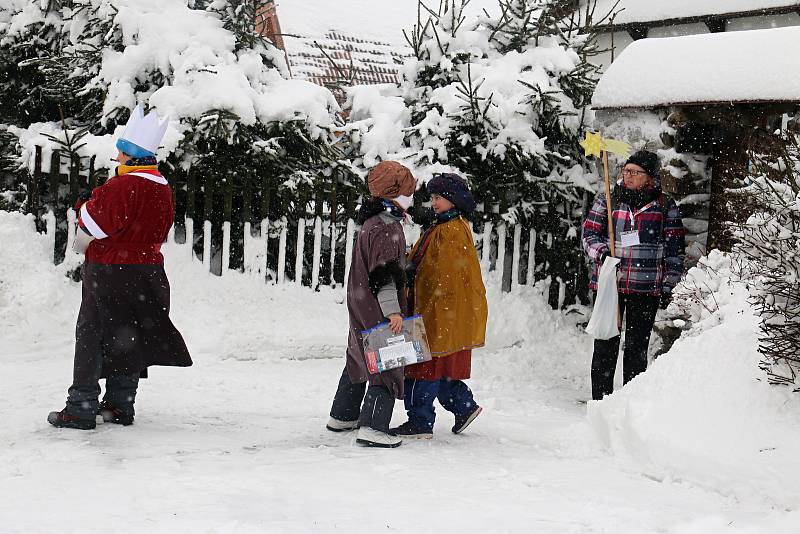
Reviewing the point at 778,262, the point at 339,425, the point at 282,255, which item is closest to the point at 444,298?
the point at 339,425

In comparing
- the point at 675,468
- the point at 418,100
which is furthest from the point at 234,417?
the point at 418,100

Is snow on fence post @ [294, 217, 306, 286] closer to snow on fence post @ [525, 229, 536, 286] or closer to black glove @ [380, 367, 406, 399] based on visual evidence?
snow on fence post @ [525, 229, 536, 286]

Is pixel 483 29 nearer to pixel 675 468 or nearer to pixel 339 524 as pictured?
pixel 675 468

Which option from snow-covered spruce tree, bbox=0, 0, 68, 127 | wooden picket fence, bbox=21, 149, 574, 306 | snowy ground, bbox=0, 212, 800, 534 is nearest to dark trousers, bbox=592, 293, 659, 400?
snowy ground, bbox=0, 212, 800, 534

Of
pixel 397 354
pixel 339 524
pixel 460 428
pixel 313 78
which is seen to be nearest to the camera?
pixel 339 524

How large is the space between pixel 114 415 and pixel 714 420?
3.12 meters

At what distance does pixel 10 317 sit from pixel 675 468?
526 centimetres

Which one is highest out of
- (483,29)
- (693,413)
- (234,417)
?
(483,29)

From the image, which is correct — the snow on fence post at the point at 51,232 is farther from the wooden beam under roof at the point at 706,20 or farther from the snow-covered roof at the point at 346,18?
the snow-covered roof at the point at 346,18

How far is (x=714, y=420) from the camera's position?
398 centimetres

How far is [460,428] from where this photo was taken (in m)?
4.98

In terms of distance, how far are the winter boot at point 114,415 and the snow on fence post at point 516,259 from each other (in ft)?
14.0

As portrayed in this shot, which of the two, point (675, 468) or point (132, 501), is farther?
point (675, 468)

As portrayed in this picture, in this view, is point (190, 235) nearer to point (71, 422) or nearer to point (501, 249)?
point (501, 249)
